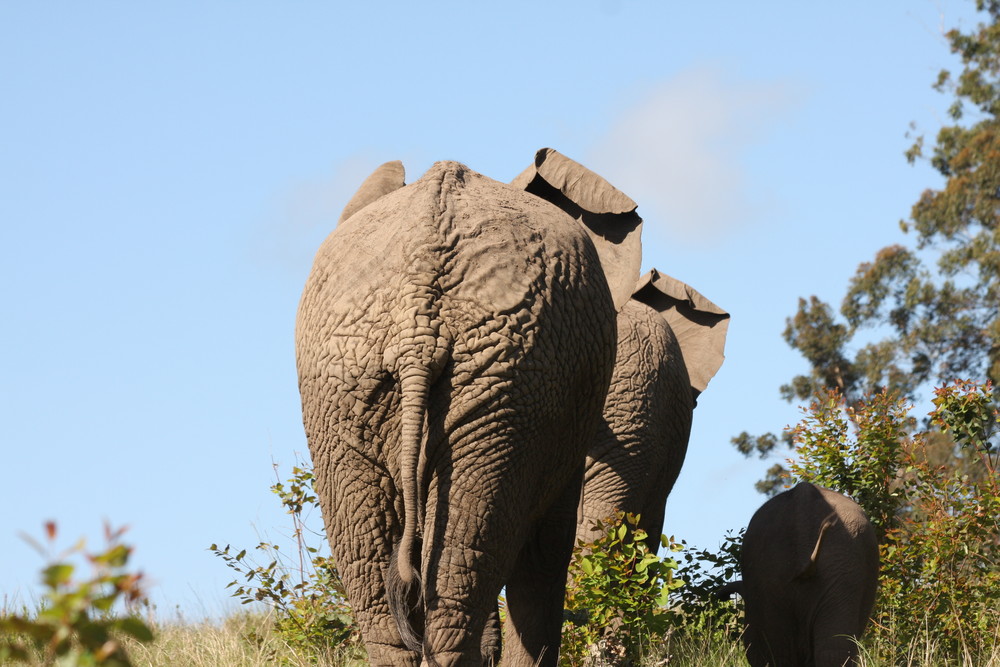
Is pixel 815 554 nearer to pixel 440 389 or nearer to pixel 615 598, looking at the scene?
pixel 615 598

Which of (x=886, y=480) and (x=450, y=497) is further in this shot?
(x=886, y=480)

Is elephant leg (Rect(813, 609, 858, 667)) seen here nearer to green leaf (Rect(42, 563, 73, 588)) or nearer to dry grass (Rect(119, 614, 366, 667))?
dry grass (Rect(119, 614, 366, 667))

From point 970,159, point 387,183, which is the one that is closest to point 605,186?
point 387,183

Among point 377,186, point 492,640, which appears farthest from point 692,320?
point 492,640

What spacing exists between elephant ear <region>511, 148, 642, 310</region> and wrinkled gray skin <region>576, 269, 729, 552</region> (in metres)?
2.13

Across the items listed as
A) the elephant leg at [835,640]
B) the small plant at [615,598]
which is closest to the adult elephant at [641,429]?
the small plant at [615,598]

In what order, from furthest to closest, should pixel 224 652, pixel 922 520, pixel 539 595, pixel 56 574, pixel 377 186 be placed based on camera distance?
pixel 922 520 → pixel 224 652 → pixel 539 595 → pixel 377 186 → pixel 56 574

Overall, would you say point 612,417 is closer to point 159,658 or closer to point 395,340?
point 159,658

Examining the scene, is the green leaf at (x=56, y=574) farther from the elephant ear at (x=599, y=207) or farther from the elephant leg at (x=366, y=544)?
the elephant ear at (x=599, y=207)

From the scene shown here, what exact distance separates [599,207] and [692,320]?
14.6 feet

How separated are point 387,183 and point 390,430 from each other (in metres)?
1.53

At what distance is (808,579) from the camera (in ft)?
23.9

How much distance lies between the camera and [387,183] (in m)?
5.77

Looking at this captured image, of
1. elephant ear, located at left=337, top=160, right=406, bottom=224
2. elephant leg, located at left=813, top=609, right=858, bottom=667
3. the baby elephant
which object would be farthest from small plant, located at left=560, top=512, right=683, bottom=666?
elephant ear, located at left=337, top=160, right=406, bottom=224
